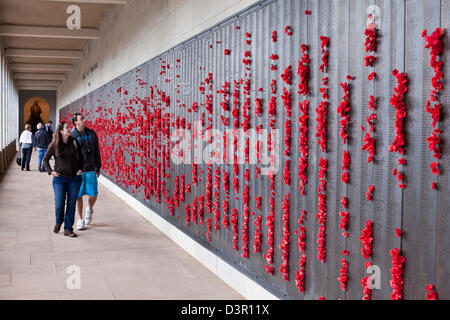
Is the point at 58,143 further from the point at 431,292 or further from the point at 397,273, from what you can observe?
the point at 431,292

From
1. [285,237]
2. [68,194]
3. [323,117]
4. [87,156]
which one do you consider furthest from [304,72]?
[87,156]

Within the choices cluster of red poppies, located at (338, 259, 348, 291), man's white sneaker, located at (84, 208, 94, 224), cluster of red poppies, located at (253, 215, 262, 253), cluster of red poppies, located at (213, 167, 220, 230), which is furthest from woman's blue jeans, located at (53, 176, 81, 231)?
cluster of red poppies, located at (338, 259, 348, 291)

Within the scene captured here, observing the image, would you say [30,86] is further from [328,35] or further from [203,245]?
[328,35]

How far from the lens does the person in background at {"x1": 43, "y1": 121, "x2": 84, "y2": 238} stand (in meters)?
6.99

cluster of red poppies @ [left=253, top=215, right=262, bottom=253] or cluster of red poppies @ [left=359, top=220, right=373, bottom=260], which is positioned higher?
cluster of red poppies @ [left=359, top=220, right=373, bottom=260]

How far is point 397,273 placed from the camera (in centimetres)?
280

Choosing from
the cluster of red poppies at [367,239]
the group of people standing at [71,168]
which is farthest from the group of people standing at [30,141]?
the cluster of red poppies at [367,239]

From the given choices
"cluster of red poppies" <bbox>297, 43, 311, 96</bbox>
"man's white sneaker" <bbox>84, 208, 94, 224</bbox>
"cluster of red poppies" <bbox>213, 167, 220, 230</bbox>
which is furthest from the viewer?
"man's white sneaker" <bbox>84, 208, 94, 224</bbox>

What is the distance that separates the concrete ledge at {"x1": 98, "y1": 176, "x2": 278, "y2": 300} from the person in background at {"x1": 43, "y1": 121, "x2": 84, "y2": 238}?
138 cm

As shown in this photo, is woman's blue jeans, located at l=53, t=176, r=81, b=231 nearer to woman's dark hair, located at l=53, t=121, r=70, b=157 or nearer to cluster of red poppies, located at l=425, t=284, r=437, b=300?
woman's dark hair, located at l=53, t=121, r=70, b=157

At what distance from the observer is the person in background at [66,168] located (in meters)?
6.99

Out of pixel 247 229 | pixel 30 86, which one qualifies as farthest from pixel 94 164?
pixel 30 86

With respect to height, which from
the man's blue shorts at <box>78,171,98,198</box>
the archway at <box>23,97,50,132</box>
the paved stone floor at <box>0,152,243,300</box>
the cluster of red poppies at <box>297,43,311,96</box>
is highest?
the archway at <box>23,97,50,132</box>

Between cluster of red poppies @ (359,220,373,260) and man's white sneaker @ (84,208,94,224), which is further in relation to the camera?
man's white sneaker @ (84,208,94,224)
